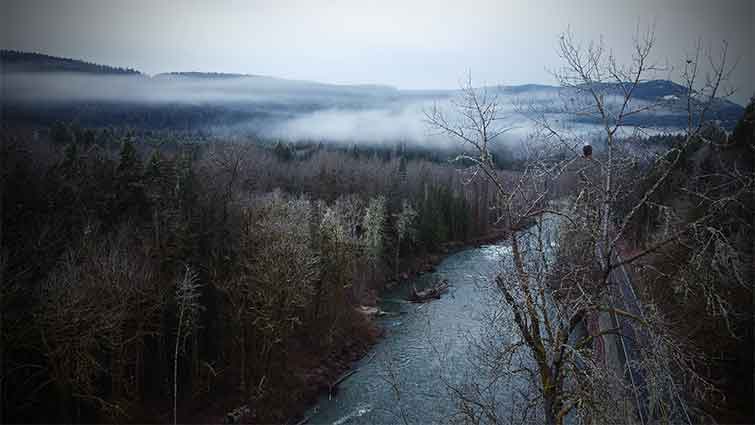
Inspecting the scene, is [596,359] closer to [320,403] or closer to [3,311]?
[3,311]

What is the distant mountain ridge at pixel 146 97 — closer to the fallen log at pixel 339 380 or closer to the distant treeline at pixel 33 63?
the distant treeline at pixel 33 63

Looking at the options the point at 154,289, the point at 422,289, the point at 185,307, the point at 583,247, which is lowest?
the point at 422,289

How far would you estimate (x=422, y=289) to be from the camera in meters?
37.3

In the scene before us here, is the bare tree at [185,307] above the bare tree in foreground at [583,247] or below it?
below

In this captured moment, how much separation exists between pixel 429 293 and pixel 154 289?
74.3 ft

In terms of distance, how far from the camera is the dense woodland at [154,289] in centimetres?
1269

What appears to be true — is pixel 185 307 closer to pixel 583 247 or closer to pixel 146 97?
pixel 583 247

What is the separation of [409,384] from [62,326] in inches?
552

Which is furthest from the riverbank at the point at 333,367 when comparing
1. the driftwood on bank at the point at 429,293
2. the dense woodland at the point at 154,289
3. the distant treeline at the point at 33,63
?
the distant treeline at the point at 33,63

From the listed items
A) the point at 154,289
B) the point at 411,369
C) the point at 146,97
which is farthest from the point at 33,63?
the point at 146,97

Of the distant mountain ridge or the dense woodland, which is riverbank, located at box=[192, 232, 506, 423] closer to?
the dense woodland

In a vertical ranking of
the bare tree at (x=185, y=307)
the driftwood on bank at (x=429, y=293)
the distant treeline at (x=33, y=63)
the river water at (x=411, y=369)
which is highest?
the distant treeline at (x=33, y=63)

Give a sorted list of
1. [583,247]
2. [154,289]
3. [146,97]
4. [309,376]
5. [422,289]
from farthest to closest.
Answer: [146,97] < [422,289] < [309,376] < [154,289] < [583,247]

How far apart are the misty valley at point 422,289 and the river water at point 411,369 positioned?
17 cm
